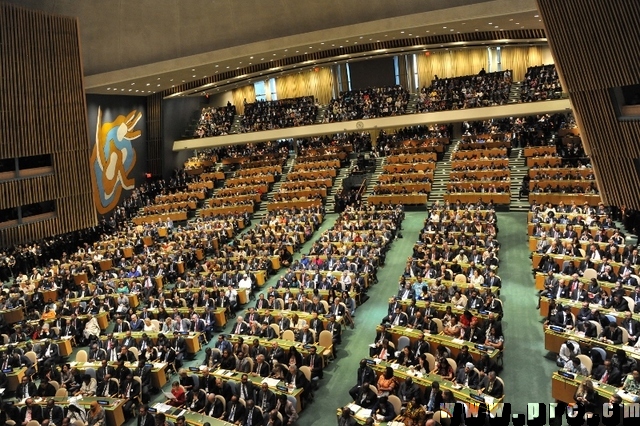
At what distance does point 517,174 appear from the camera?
868 inches

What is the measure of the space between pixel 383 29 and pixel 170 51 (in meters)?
8.87

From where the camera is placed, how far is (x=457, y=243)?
50.3 feet

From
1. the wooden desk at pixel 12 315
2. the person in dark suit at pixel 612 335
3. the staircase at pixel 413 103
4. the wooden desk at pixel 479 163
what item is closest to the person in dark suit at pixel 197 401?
the person in dark suit at pixel 612 335

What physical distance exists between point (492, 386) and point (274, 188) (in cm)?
1881

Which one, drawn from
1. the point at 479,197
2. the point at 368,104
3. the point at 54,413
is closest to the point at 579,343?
the point at 54,413

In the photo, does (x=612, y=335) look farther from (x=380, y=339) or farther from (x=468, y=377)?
(x=380, y=339)

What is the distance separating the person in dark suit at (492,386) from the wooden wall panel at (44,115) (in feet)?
36.3

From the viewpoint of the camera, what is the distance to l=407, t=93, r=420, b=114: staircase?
1055 inches

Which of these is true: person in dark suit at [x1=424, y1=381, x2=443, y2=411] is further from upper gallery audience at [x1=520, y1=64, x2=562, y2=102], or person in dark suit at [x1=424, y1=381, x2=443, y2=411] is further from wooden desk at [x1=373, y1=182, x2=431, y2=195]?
upper gallery audience at [x1=520, y1=64, x2=562, y2=102]

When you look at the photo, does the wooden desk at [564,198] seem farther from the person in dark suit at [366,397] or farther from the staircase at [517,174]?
the person in dark suit at [366,397]

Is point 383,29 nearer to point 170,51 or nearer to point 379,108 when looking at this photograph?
point 379,108

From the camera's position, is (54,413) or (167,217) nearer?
(54,413)

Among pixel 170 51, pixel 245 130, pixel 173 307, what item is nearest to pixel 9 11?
pixel 173 307

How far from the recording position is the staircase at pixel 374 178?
22.9m
